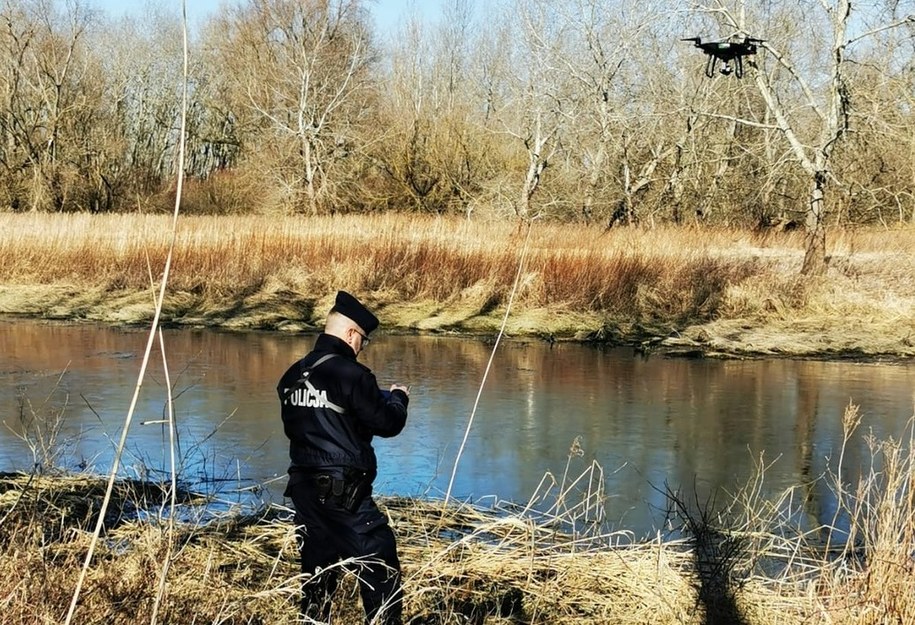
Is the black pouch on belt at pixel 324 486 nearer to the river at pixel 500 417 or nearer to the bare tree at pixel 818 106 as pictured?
the river at pixel 500 417

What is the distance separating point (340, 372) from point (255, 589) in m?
1.19

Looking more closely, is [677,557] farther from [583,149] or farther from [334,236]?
[583,149]

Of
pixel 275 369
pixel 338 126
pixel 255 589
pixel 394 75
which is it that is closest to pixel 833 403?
pixel 275 369

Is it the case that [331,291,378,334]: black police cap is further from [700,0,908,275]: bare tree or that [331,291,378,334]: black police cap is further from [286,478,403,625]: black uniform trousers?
[700,0,908,275]: bare tree

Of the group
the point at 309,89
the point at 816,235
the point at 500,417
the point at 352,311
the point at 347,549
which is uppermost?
the point at 309,89

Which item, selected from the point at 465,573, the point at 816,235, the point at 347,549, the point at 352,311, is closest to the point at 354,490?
the point at 347,549

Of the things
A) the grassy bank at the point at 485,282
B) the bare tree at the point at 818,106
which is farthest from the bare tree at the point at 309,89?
the bare tree at the point at 818,106

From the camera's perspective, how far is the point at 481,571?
4848 millimetres

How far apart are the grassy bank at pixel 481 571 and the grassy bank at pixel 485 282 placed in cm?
957

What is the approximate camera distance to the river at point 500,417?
22.2ft

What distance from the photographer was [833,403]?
10.4 metres

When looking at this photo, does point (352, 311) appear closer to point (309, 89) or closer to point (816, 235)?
point (816, 235)

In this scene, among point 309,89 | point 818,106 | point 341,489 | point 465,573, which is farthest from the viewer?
point 309,89

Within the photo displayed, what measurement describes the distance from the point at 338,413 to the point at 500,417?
5.45 metres
